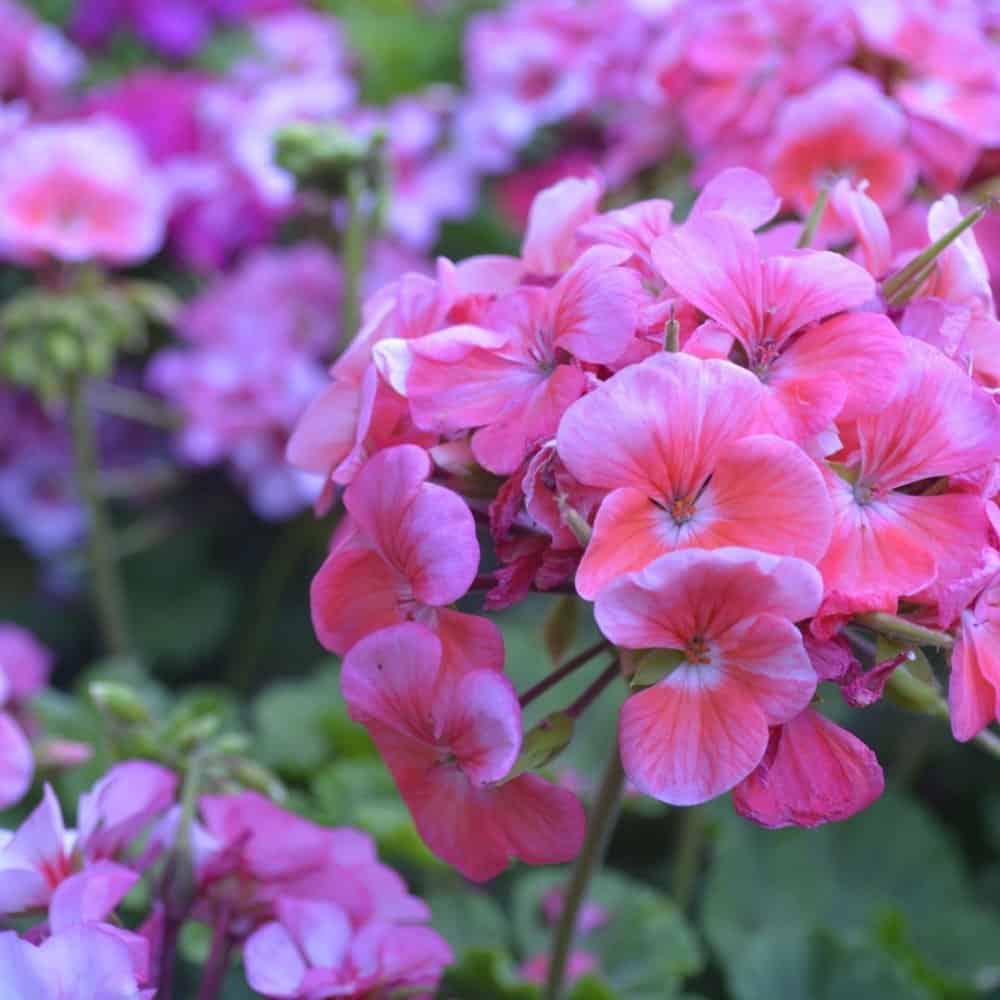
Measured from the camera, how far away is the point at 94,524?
4.09 feet

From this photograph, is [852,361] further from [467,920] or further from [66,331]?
[66,331]

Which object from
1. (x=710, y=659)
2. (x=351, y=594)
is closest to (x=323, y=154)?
(x=351, y=594)

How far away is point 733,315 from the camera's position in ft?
1.75

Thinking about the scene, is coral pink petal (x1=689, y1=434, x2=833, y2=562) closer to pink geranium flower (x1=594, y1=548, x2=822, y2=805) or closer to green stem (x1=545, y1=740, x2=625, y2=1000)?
pink geranium flower (x1=594, y1=548, x2=822, y2=805)

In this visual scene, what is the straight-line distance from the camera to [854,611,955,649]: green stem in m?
0.49

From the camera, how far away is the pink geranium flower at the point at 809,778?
0.51 metres

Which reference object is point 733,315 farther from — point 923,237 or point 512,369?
point 923,237

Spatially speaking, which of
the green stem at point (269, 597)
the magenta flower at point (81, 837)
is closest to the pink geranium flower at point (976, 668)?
the magenta flower at point (81, 837)

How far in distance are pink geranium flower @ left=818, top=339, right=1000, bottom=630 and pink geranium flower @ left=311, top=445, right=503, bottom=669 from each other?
0.43 ft

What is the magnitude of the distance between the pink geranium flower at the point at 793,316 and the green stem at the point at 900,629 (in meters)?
0.07

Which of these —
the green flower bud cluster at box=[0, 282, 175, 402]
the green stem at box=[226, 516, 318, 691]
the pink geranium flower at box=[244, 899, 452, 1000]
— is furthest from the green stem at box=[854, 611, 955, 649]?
the green stem at box=[226, 516, 318, 691]

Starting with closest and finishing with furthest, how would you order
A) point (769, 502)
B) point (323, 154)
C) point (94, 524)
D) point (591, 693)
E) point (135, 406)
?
point (769, 502)
point (591, 693)
point (323, 154)
point (94, 524)
point (135, 406)

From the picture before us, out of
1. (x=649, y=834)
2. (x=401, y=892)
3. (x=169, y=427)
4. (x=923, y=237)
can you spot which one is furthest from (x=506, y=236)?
(x=401, y=892)

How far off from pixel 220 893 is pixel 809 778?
0.98 feet
